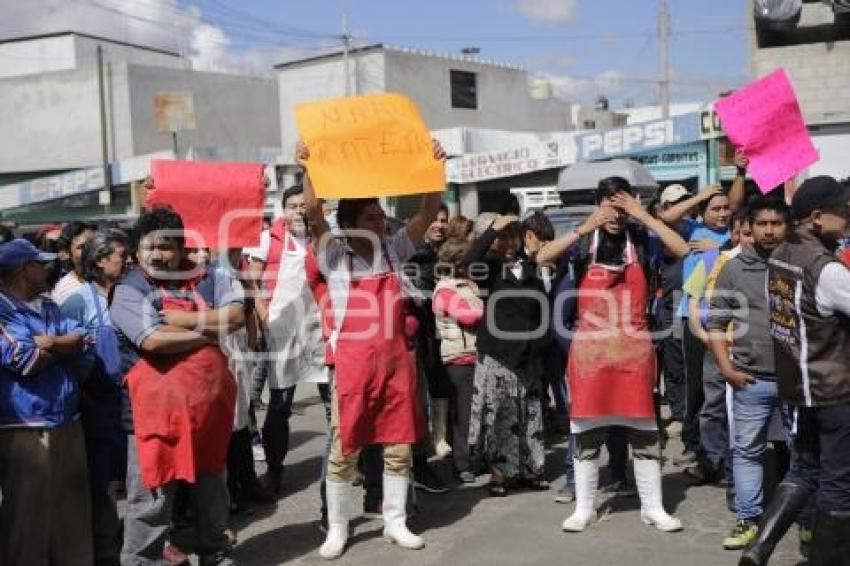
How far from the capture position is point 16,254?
3.99 meters

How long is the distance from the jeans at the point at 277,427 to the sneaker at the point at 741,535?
290 cm

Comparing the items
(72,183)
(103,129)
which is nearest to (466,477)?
(72,183)

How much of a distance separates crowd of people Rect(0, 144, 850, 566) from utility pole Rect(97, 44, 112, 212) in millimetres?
23801

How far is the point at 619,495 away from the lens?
5.55 metres

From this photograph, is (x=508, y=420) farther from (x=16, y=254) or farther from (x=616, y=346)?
(x=16, y=254)

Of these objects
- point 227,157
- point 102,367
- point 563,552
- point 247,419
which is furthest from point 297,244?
point 227,157

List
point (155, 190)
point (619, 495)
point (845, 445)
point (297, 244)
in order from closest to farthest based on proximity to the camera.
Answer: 1. point (845, 445)
2. point (155, 190)
3. point (619, 495)
4. point (297, 244)

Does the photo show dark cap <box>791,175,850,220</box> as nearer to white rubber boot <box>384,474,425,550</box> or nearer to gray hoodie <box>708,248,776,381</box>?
gray hoodie <box>708,248,776,381</box>

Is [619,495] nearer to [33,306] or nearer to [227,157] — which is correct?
[33,306]

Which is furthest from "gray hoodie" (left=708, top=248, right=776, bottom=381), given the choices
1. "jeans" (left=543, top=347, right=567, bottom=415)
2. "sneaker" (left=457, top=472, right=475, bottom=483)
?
"jeans" (left=543, top=347, right=567, bottom=415)

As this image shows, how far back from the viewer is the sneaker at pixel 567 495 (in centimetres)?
548

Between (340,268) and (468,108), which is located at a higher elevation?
(468,108)

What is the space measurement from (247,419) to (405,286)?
151 centimetres

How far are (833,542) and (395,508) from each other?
2217mm
